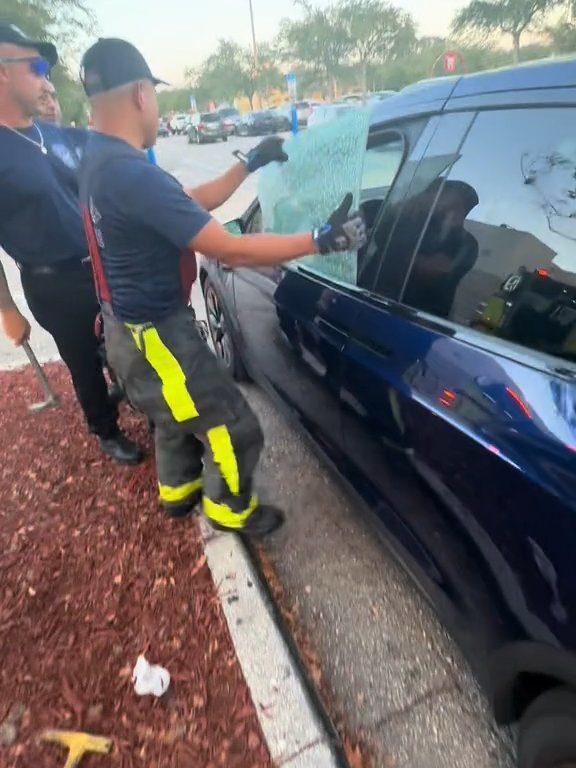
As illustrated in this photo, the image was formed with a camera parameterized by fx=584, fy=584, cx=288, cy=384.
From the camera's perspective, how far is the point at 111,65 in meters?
1.90

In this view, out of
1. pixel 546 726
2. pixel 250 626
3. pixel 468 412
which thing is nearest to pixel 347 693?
pixel 250 626

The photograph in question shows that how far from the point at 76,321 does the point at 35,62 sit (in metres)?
1.16

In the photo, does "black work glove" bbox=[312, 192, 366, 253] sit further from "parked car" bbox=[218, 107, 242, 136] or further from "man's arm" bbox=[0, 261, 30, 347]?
"parked car" bbox=[218, 107, 242, 136]

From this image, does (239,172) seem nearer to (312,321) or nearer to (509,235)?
(312,321)

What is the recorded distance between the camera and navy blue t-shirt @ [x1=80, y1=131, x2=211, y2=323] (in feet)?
5.94

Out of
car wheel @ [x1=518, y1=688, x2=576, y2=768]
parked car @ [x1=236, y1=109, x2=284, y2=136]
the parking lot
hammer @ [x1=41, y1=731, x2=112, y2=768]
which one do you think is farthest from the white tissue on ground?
parked car @ [x1=236, y1=109, x2=284, y2=136]

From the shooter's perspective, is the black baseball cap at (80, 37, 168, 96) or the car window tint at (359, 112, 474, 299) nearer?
the car window tint at (359, 112, 474, 299)

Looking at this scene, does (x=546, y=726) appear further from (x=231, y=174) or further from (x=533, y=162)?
(x=231, y=174)

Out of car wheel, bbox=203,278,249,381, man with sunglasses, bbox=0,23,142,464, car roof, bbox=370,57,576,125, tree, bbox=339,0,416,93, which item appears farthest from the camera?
tree, bbox=339,0,416,93

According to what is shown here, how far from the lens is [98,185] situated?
188cm

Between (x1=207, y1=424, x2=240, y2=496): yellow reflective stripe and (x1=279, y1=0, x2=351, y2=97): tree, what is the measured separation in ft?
110

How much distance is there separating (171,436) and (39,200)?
1.22 metres

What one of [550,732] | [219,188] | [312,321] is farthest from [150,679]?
[219,188]

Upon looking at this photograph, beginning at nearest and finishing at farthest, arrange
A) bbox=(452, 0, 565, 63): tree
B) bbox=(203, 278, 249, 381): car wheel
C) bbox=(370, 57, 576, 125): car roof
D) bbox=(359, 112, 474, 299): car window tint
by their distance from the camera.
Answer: bbox=(370, 57, 576, 125): car roof, bbox=(359, 112, 474, 299): car window tint, bbox=(203, 278, 249, 381): car wheel, bbox=(452, 0, 565, 63): tree
